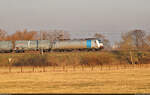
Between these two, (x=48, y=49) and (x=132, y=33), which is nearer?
(x=48, y=49)

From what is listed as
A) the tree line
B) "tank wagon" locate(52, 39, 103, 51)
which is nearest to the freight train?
"tank wagon" locate(52, 39, 103, 51)

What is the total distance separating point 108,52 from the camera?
57000 millimetres

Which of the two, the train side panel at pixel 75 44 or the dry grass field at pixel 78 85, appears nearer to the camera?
the dry grass field at pixel 78 85

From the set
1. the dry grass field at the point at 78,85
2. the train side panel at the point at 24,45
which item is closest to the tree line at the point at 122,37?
the train side panel at the point at 24,45

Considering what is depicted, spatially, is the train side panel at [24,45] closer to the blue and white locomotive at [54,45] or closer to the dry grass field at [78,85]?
the blue and white locomotive at [54,45]

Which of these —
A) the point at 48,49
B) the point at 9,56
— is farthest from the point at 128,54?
the point at 9,56

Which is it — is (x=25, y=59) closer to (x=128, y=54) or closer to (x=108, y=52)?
(x=108, y=52)

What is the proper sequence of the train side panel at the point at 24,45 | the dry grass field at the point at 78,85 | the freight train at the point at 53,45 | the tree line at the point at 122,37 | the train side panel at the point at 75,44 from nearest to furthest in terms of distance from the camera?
the dry grass field at the point at 78,85 < the train side panel at the point at 75,44 < the freight train at the point at 53,45 < the train side panel at the point at 24,45 < the tree line at the point at 122,37

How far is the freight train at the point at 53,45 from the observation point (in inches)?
2327

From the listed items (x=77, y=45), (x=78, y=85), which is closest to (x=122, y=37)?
(x=77, y=45)

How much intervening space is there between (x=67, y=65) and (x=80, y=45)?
8995 millimetres

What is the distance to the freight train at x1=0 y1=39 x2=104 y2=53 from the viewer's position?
59.1m

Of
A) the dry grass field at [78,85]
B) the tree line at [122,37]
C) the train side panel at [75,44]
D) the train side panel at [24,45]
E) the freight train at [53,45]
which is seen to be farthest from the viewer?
the tree line at [122,37]

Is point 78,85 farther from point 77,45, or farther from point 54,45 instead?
point 54,45
